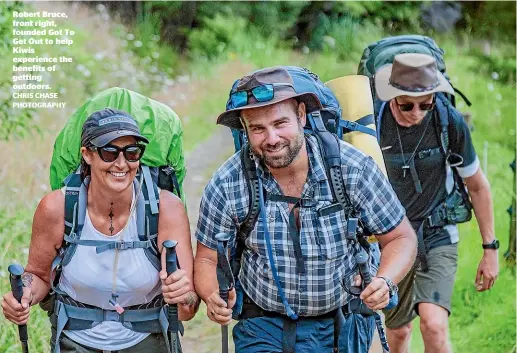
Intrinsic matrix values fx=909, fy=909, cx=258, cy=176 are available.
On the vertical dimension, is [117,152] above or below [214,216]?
above

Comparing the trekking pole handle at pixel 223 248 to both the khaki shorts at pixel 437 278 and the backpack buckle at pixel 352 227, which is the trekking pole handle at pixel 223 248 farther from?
the khaki shorts at pixel 437 278

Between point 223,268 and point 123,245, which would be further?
point 123,245

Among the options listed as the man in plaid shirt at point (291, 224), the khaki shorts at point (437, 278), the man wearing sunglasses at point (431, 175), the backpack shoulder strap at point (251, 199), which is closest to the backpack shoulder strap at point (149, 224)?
the man in plaid shirt at point (291, 224)

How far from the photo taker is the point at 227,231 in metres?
3.44

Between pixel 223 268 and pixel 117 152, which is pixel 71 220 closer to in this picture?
pixel 117 152

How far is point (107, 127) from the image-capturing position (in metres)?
3.51

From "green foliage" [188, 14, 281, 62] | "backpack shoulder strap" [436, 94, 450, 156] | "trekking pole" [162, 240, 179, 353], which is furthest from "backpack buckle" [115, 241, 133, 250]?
"green foliage" [188, 14, 281, 62]

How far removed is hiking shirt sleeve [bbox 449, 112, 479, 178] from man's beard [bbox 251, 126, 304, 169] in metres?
1.51

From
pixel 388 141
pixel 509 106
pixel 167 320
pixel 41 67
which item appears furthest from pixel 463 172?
pixel 509 106

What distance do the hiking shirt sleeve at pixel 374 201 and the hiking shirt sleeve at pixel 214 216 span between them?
48 centimetres

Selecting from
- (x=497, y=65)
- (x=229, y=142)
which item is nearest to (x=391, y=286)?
(x=229, y=142)

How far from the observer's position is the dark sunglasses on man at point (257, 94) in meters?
3.37

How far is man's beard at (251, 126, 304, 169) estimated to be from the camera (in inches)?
132

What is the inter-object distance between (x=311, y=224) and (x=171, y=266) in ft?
1.78
